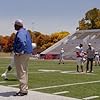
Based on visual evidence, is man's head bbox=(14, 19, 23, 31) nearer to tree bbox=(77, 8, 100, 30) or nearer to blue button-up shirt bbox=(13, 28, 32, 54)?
blue button-up shirt bbox=(13, 28, 32, 54)

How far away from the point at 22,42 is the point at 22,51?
228 mm

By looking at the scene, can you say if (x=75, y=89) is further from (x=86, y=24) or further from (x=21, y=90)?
(x=86, y=24)

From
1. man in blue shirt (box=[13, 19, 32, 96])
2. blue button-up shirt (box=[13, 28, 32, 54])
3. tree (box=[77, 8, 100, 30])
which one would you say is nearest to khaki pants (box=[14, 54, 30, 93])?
man in blue shirt (box=[13, 19, 32, 96])

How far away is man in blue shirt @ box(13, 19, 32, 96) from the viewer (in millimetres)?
9438

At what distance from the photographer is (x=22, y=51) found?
9414mm

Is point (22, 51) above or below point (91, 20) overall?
below

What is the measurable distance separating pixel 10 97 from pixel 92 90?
326 centimetres

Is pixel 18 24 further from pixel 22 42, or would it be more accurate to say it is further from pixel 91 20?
pixel 91 20

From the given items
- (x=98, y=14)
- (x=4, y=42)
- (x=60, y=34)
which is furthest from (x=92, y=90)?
(x=4, y=42)

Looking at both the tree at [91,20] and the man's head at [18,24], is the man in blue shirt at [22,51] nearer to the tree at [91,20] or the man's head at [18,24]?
the man's head at [18,24]

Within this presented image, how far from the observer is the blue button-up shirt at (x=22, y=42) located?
9.41 m

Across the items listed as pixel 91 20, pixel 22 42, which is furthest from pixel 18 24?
pixel 91 20

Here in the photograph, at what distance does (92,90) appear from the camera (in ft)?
38.1

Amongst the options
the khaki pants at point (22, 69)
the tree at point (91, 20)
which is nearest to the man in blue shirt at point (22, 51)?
the khaki pants at point (22, 69)
